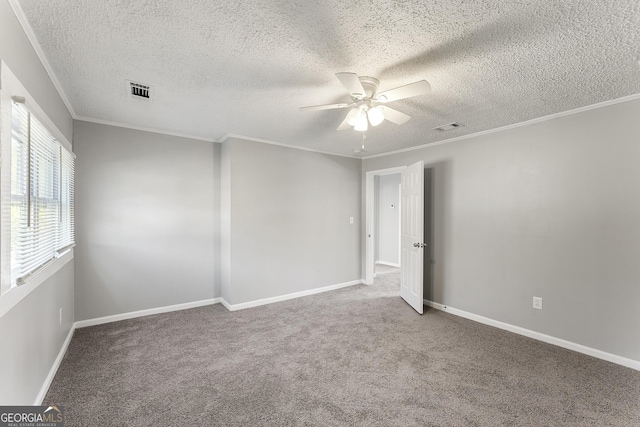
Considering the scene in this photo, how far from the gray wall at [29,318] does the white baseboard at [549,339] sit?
4.12 meters

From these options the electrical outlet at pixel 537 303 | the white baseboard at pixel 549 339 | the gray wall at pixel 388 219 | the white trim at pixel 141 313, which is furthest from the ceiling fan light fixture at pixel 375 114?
the gray wall at pixel 388 219

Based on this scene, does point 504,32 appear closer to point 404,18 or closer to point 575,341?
point 404,18

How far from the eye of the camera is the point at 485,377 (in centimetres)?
229

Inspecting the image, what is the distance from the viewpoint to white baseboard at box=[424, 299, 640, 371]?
2494mm

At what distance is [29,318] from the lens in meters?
1.75

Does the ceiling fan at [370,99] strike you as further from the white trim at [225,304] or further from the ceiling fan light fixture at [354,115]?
the white trim at [225,304]

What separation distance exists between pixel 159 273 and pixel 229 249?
0.92 m

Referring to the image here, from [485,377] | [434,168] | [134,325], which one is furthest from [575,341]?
[134,325]

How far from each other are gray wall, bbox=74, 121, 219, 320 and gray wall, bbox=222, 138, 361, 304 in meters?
0.35

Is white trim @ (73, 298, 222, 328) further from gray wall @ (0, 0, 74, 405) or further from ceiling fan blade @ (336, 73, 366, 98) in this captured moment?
ceiling fan blade @ (336, 73, 366, 98)

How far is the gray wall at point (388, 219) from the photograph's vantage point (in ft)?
23.1

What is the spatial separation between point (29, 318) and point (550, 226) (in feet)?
14.5

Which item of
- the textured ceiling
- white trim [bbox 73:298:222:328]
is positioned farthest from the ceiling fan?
white trim [bbox 73:298:222:328]

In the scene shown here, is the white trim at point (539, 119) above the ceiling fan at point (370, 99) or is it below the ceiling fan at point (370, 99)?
above
